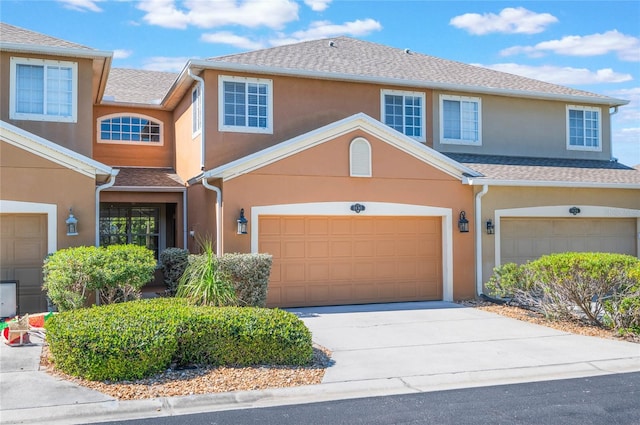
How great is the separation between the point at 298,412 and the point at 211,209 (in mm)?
7964

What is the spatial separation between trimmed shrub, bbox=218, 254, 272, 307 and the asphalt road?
4.86 m

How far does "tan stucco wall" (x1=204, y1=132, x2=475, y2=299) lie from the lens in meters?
12.9

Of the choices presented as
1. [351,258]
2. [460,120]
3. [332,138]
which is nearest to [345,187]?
[332,138]

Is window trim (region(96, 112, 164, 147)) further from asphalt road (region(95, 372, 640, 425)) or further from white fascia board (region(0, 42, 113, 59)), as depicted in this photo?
asphalt road (region(95, 372, 640, 425))

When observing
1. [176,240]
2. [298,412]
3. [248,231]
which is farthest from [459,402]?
[176,240]

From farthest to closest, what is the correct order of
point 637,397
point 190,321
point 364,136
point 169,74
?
point 169,74 → point 364,136 → point 190,321 → point 637,397

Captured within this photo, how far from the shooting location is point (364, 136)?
13859 mm

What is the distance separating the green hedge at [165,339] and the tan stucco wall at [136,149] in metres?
9.75

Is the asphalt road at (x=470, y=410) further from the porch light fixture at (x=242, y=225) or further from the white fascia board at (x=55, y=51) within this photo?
the white fascia board at (x=55, y=51)

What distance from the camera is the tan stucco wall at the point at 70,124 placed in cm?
1344

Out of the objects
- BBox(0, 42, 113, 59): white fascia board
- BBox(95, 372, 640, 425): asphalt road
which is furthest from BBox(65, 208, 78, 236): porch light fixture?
BBox(95, 372, 640, 425): asphalt road

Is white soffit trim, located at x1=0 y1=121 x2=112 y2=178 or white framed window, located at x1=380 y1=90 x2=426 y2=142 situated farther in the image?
white framed window, located at x1=380 y1=90 x2=426 y2=142

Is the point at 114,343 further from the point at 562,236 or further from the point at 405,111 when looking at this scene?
the point at 562,236

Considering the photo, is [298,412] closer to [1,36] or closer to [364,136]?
[364,136]
